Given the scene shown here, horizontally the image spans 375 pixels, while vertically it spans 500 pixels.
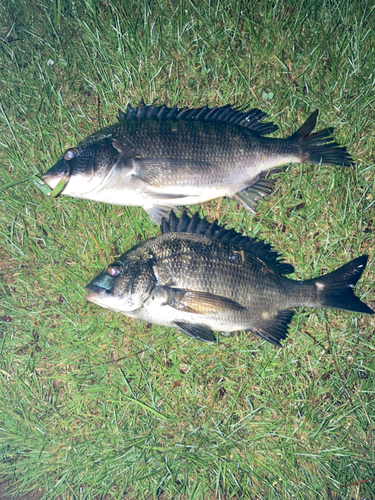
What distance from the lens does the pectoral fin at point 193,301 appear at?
9.49 ft

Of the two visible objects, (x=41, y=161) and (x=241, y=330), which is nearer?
(x=241, y=330)

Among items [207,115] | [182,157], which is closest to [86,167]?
[182,157]

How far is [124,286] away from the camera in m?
2.89

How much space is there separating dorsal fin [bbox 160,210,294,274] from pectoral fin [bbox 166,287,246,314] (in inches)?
23.5

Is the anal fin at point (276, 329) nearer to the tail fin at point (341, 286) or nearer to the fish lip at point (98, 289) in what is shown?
the tail fin at point (341, 286)

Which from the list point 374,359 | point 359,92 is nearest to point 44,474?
point 374,359

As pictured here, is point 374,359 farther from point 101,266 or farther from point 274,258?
point 101,266

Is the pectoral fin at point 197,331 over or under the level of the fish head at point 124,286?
under

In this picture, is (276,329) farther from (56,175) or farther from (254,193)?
(56,175)

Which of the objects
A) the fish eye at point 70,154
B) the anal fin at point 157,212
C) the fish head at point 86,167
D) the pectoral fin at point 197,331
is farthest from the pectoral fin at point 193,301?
the fish eye at point 70,154

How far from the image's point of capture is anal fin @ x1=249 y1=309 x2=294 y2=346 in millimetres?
3174

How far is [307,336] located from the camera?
11.2 feet

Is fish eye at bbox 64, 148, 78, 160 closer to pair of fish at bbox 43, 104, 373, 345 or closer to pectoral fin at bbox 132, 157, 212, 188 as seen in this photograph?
pair of fish at bbox 43, 104, 373, 345

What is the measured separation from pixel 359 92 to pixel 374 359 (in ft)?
9.67
